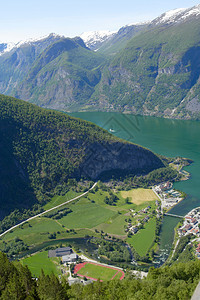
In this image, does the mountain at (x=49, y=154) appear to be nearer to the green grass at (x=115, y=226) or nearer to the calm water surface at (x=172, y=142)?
the calm water surface at (x=172, y=142)

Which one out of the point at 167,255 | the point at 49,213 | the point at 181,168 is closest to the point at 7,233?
the point at 49,213

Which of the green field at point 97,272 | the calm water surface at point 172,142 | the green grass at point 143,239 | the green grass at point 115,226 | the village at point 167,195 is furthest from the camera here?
the village at point 167,195

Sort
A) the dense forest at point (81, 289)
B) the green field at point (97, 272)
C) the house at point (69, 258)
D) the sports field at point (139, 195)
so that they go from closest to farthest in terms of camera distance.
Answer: the dense forest at point (81, 289), the green field at point (97, 272), the house at point (69, 258), the sports field at point (139, 195)

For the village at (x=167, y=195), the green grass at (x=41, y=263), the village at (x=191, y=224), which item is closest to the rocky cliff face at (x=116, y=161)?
the village at (x=167, y=195)

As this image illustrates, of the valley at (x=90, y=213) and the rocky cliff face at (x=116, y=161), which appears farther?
the rocky cliff face at (x=116, y=161)

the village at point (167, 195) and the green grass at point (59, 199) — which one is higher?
the green grass at point (59, 199)
